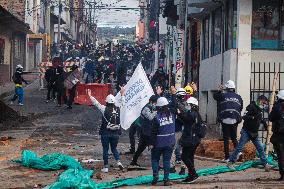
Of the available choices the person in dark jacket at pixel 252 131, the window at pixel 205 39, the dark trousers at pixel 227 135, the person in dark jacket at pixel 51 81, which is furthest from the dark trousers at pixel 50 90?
the person in dark jacket at pixel 252 131

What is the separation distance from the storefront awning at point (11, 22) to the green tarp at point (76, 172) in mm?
16802

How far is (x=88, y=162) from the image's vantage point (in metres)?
15.1

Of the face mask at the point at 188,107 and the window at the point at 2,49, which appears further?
the window at the point at 2,49

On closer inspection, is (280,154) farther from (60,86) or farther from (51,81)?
(51,81)

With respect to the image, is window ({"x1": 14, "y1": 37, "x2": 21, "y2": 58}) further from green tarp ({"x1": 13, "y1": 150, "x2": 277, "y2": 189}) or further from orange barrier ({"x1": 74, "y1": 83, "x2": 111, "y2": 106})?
green tarp ({"x1": 13, "y1": 150, "x2": 277, "y2": 189})

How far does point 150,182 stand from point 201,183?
39.6 inches

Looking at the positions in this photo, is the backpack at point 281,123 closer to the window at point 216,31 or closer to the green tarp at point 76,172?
the green tarp at point 76,172

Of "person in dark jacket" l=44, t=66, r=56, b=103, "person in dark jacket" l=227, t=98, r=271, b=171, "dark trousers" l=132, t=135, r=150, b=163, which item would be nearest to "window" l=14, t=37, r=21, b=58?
"person in dark jacket" l=44, t=66, r=56, b=103

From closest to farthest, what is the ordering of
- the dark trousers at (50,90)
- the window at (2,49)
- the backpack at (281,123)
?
the backpack at (281,123) → the dark trousers at (50,90) → the window at (2,49)

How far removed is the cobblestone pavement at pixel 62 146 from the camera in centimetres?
1253

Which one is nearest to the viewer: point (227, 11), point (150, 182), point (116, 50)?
point (150, 182)

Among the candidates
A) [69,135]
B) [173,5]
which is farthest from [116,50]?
[69,135]

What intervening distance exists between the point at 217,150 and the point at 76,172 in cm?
521

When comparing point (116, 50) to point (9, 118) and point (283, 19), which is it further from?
point (283, 19)
